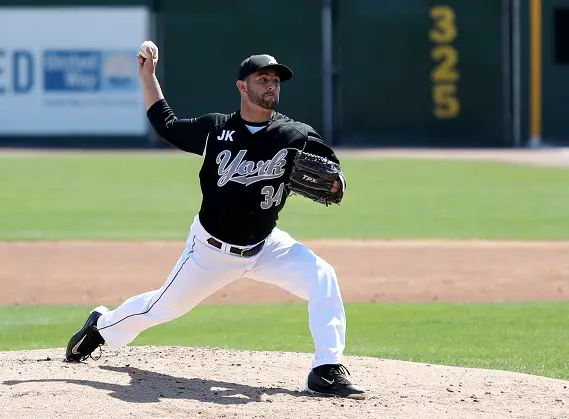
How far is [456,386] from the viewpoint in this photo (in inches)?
243

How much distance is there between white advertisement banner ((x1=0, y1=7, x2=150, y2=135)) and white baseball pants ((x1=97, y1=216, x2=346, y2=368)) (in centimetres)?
2393

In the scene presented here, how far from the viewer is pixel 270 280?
6.17 m

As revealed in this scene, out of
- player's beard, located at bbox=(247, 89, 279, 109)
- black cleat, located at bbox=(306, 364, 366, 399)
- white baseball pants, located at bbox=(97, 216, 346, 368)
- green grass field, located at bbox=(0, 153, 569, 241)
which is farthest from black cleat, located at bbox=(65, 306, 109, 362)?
green grass field, located at bbox=(0, 153, 569, 241)

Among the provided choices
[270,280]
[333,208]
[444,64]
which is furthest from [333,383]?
[444,64]

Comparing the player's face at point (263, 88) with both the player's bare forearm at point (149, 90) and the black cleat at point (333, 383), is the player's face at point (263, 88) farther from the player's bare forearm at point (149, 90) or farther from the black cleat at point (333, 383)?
the black cleat at point (333, 383)

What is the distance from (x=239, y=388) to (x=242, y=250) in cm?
75

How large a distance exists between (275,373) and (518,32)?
2450cm

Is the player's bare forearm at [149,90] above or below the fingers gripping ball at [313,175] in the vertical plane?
above

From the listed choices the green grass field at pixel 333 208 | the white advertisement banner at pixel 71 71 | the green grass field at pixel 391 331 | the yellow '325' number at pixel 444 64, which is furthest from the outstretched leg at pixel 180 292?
the yellow '325' number at pixel 444 64

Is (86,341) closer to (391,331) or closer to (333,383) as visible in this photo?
(333,383)

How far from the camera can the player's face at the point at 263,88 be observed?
19.5ft

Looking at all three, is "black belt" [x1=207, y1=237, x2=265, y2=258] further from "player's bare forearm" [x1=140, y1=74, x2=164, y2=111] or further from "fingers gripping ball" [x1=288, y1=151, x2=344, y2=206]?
"player's bare forearm" [x1=140, y1=74, x2=164, y2=111]

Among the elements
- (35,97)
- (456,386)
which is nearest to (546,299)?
(456,386)

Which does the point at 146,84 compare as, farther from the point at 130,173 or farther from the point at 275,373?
the point at 130,173
